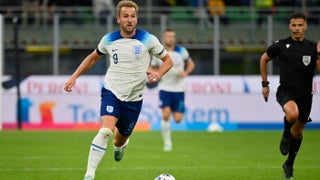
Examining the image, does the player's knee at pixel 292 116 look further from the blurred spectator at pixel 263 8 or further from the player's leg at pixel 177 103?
the blurred spectator at pixel 263 8

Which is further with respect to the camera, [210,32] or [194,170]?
[210,32]

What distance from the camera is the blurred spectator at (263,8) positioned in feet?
102

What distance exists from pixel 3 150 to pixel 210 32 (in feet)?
41.9

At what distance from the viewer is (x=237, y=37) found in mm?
31625

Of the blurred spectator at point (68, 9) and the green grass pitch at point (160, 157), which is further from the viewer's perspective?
the blurred spectator at point (68, 9)

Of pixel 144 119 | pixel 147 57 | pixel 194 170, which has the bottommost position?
pixel 144 119

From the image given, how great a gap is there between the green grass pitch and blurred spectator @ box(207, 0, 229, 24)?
224 inches

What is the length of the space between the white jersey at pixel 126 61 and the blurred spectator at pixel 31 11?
17996 millimetres

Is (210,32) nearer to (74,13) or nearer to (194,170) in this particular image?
(74,13)

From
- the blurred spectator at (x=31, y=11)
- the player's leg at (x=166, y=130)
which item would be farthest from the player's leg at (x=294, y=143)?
the blurred spectator at (x=31, y=11)

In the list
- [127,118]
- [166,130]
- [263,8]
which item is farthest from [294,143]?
[263,8]

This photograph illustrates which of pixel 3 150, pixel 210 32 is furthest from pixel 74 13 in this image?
pixel 3 150

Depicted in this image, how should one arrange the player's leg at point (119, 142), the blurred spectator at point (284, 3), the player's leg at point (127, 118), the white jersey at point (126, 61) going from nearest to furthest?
1. the white jersey at point (126, 61)
2. the player's leg at point (127, 118)
3. the player's leg at point (119, 142)
4. the blurred spectator at point (284, 3)

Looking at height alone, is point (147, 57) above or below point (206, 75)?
above
